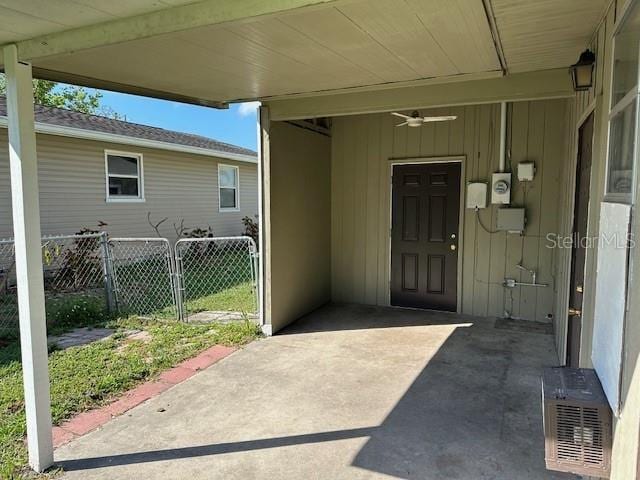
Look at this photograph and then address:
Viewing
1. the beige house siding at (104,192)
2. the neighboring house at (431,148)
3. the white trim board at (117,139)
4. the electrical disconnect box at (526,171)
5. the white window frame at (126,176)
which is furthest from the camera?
the white window frame at (126,176)

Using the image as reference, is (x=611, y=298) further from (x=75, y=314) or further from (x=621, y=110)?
(x=75, y=314)

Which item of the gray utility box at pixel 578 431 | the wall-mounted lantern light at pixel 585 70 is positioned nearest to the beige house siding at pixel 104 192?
the wall-mounted lantern light at pixel 585 70

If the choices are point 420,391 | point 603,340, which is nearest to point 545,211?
point 420,391

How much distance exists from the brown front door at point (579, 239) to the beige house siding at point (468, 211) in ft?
4.11

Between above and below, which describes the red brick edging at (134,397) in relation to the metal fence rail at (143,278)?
below

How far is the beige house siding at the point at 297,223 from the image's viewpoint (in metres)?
4.81

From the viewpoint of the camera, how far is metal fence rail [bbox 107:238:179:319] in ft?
18.2

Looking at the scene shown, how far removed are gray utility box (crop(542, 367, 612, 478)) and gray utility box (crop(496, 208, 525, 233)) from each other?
352 cm

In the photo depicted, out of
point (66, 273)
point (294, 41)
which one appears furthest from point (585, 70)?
point (66, 273)

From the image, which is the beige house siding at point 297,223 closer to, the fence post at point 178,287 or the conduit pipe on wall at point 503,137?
the fence post at point 178,287

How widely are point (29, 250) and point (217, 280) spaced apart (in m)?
5.38

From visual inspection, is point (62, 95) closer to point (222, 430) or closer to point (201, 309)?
point (201, 309)

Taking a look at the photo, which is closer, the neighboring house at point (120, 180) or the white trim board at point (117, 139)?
the white trim board at point (117, 139)

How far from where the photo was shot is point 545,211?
5066 millimetres
